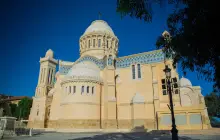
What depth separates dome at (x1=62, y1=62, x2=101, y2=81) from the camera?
1050 inches

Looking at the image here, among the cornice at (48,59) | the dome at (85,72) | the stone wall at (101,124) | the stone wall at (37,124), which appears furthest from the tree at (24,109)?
the dome at (85,72)

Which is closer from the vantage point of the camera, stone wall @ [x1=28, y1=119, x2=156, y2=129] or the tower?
stone wall @ [x1=28, y1=119, x2=156, y2=129]

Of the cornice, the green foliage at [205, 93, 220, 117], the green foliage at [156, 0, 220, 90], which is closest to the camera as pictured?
the green foliage at [156, 0, 220, 90]

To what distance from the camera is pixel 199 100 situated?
28797mm

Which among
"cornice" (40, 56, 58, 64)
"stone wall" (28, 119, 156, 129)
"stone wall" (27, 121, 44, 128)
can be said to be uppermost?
"cornice" (40, 56, 58, 64)

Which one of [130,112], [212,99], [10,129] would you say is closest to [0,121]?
[10,129]

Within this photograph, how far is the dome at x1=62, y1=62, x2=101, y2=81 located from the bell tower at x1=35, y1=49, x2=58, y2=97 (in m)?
13.9

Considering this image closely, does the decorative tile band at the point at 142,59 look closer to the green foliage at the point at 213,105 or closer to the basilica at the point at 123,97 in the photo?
the basilica at the point at 123,97

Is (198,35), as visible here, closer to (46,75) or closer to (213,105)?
(46,75)

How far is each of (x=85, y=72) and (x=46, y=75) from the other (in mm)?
16414

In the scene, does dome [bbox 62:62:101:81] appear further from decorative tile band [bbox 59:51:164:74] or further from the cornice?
the cornice

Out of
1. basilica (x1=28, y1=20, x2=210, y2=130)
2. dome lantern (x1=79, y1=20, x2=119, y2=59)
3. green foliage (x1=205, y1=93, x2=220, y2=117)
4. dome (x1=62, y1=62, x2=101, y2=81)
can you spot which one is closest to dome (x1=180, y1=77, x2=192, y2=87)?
basilica (x1=28, y1=20, x2=210, y2=130)

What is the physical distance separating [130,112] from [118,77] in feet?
20.9

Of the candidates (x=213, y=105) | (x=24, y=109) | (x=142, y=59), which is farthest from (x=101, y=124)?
(x=24, y=109)
